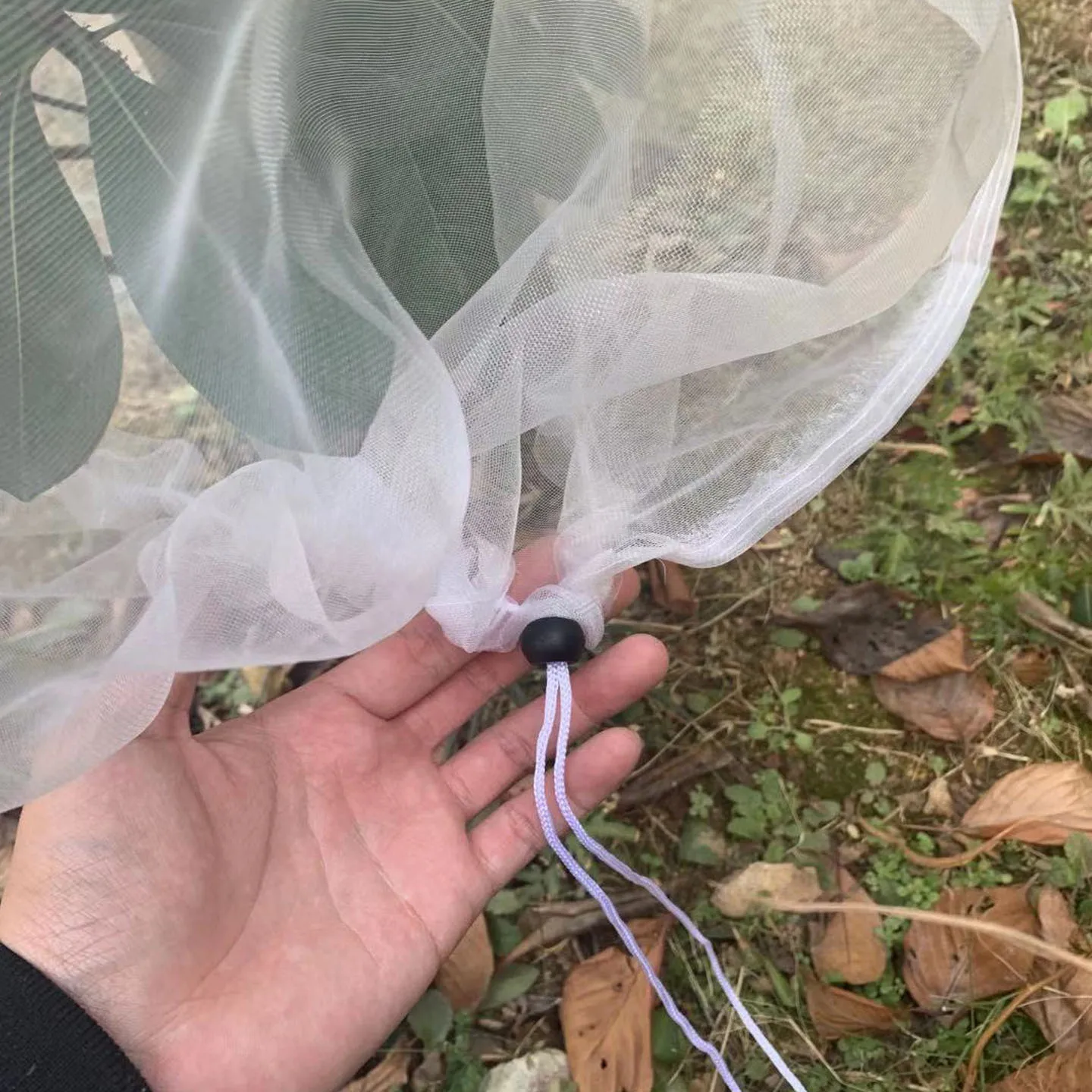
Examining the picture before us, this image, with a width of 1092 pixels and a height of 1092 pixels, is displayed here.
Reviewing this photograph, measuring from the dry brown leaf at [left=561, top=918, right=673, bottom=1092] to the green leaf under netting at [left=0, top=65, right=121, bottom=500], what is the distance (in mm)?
773

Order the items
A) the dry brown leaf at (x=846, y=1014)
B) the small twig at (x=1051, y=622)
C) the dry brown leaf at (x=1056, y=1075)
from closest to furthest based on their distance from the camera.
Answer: the dry brown leaf at (x=1056, y=1075)
the dry brown leaf at (x=846, y=1014)
the small twig at (x=1051, y=622)

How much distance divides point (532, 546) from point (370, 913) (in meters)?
0.35

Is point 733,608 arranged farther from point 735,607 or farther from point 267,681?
point 267,681

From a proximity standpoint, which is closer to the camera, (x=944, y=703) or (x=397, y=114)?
(x=397, y=114)

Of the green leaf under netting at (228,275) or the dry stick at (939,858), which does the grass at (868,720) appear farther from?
the green leaf under netting at (228,275)

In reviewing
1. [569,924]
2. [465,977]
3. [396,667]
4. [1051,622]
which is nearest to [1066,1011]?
[1051,622]

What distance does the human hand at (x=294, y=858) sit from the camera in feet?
2.68

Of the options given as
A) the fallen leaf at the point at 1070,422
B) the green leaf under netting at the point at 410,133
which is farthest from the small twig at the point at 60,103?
the fallen leaf at the point at 1070,422

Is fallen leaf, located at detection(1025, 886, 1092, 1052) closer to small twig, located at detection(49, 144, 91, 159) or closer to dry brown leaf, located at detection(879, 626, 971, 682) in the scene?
dry brown leaf, located at detection(879, 626, 971, 682)

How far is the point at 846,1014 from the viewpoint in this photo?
1.08 metres

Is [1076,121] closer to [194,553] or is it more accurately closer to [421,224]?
[421,224]

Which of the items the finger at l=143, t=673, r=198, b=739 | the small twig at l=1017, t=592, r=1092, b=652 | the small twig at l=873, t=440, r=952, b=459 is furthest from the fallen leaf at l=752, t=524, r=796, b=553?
the finger at l=143, t=673, r=198, b=739

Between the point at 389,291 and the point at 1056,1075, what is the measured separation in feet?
3.02

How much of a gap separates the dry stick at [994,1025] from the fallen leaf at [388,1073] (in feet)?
1.92
